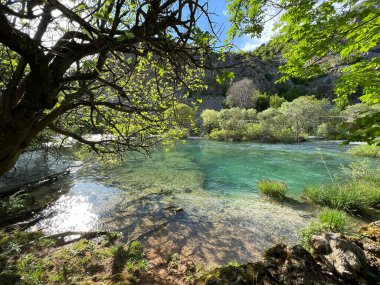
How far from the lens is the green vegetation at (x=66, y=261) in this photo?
4.10 meters

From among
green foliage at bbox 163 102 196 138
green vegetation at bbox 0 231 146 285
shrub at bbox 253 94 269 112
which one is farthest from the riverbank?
shrub at bbox 253 94 269 112

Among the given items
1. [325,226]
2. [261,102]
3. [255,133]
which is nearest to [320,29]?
[325,226]

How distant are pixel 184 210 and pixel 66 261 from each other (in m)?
4.33

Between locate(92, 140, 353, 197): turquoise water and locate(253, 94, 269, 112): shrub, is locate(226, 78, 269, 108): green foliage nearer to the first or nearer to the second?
locate(253, 94, 269, 112): shrub

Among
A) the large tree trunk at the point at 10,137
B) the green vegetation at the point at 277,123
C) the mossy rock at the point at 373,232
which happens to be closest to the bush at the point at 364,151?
the green vegetation at the point at 277,123

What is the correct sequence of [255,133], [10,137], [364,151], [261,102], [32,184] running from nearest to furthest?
[10,137]
[32,184]
[364,151]
[255,133]
[261,102]

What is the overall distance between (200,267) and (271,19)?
5.14 meters

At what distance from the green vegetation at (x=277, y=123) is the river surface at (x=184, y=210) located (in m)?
22.8

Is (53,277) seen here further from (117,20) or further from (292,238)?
(292,238)

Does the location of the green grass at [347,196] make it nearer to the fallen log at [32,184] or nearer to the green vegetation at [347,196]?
the green vegetation at [347,196]

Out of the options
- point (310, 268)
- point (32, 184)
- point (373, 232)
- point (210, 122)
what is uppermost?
point (210, 122)

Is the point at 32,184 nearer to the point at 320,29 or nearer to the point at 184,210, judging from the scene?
the point at 184,210

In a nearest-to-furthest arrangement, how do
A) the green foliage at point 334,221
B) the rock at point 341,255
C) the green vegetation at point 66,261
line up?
1. the rock at point 341,255
2. the green vegetation at point 66,261
3. the green foliage at point 334,221

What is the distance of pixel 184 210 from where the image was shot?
8.52 metres
